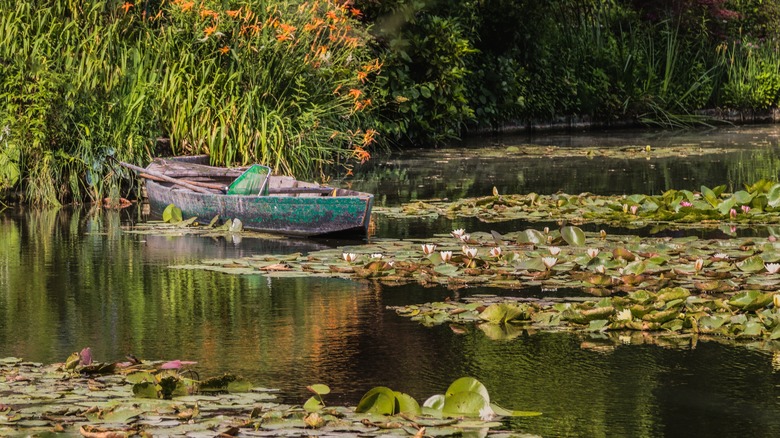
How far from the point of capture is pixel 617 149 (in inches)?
881

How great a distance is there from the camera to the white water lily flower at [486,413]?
5645mm

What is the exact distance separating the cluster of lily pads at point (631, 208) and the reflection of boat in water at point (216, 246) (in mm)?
2126

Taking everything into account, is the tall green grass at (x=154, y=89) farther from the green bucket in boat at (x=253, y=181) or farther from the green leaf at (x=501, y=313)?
the green leaf at (x=501, y=313)

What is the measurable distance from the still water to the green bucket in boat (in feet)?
3.02

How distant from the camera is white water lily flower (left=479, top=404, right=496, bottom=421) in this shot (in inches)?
A: 222

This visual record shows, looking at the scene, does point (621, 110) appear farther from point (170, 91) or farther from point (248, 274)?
point (248, 274)

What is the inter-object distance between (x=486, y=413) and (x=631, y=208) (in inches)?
287

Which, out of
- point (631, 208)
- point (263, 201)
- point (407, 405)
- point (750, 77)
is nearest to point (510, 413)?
point (407, 405)

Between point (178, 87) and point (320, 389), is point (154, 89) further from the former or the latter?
point (320, 389)

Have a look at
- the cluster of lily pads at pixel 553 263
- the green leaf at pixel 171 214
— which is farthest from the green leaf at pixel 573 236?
the green leaf at pixel 171 214

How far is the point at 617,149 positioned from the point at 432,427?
1734 cm

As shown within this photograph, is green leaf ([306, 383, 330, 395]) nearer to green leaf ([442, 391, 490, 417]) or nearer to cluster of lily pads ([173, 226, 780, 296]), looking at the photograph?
green leaf ([442, 391, 490, 417])

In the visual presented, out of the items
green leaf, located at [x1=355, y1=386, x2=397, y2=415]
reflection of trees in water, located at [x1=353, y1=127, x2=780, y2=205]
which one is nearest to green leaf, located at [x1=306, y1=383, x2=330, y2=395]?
green leaf, located at [x1=355, y1=386, x2=397, y2=415]

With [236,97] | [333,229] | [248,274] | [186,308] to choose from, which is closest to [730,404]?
[186,308]
